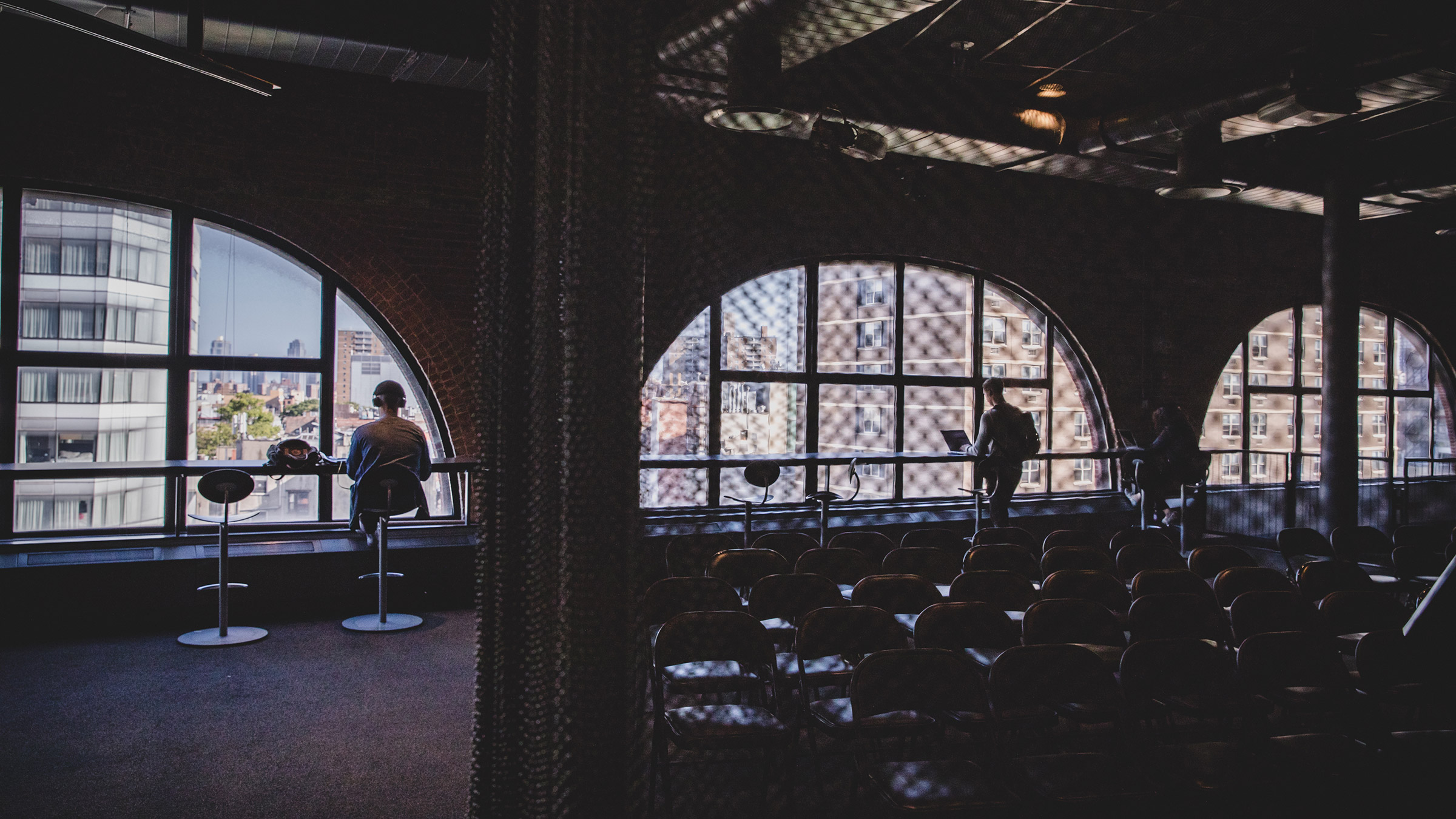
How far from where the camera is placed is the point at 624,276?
100 centimetres

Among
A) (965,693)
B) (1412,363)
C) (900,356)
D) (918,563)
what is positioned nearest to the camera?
(965,693)

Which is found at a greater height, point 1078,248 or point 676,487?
point 1078,248

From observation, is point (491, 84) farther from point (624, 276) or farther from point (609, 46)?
point (624, 276)

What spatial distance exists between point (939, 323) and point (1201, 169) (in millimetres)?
2995

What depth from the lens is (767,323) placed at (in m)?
8.46

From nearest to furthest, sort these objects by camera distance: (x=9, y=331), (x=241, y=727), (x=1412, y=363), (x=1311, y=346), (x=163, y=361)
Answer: (x=241, y=727) → (x=9, y=331) → (x=163, y=361) → (x=1311, y=346) → (x=1412, y=363)

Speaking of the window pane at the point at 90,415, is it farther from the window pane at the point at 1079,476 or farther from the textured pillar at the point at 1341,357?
the textured pillar at the point at 1341,357

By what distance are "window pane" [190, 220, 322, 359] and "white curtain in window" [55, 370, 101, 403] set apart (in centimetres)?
63

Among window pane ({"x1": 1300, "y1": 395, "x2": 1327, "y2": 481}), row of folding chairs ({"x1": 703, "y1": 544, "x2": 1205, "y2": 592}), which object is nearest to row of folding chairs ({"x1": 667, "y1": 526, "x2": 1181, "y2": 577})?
row of folding chairs ({"x1": 703, "y1": 544, "x2": 1205, "y2": 592})

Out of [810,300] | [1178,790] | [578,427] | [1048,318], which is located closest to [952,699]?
[1178,790]

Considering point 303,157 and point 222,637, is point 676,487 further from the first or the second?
point 303,157

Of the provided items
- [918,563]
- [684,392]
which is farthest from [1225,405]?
[918,563]

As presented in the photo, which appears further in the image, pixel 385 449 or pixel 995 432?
pixel 995 432

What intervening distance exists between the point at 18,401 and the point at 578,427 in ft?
21.4
